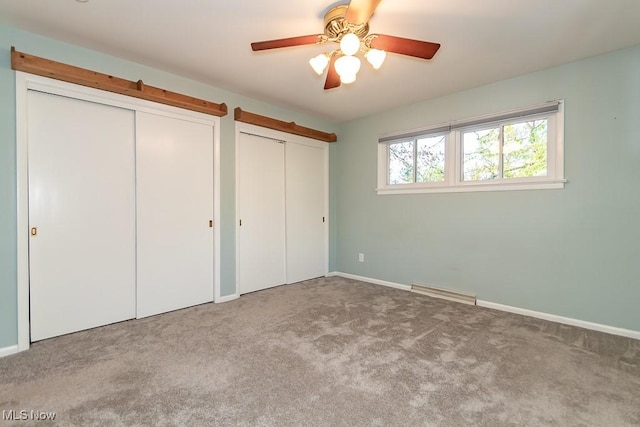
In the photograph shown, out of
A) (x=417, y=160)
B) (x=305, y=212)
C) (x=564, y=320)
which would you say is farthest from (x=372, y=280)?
(x=564, y=320)

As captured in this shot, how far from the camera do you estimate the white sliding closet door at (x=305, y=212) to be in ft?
13.8

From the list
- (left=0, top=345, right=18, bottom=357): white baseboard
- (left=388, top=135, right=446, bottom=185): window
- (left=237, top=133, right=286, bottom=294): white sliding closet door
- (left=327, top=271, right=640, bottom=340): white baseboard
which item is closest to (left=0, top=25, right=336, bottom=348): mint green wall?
(left=0, top=345, right=18, bottom=357): white baseboard

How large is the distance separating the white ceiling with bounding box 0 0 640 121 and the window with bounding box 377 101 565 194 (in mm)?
503

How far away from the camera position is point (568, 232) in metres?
2.74

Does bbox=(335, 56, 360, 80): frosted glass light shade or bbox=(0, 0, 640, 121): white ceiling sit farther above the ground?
bbox=(0, 0, 640, 121): white ceiling

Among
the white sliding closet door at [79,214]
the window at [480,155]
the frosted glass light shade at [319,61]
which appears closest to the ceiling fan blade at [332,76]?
the frosted glass light shade at [319,61]

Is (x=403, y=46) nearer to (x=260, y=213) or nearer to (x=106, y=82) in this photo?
(x=106, y=82)

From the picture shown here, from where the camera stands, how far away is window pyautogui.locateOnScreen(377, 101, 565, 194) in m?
2.88

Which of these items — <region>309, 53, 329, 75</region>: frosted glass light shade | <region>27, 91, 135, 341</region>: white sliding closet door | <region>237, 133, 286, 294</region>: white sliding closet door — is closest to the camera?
<region>309, 53, 329, 75</region>: frosted glass light shade

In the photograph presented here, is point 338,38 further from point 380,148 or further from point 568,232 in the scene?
point 568,232

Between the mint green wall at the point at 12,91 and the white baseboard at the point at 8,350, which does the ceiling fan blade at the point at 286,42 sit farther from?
the white baseboard at the point at 8,350

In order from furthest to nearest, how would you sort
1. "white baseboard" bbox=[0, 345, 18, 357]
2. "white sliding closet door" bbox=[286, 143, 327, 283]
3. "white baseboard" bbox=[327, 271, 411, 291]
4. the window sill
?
1. "white sliding closet door" bbox=[286, 143, 327, 283]
2. "white baseboard" bbox=[327, 271, 411, 291]
3. the window sill
4. "white baseboard" bbox=[0, 345, 18, 357]

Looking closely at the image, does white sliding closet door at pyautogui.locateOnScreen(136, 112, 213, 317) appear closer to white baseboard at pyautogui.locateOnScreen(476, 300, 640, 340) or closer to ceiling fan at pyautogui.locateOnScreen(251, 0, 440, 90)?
ceiling fan at pyautogui.locateOnScreen(251, 0, 440, 90)

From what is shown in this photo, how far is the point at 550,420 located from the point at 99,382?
2542mm
